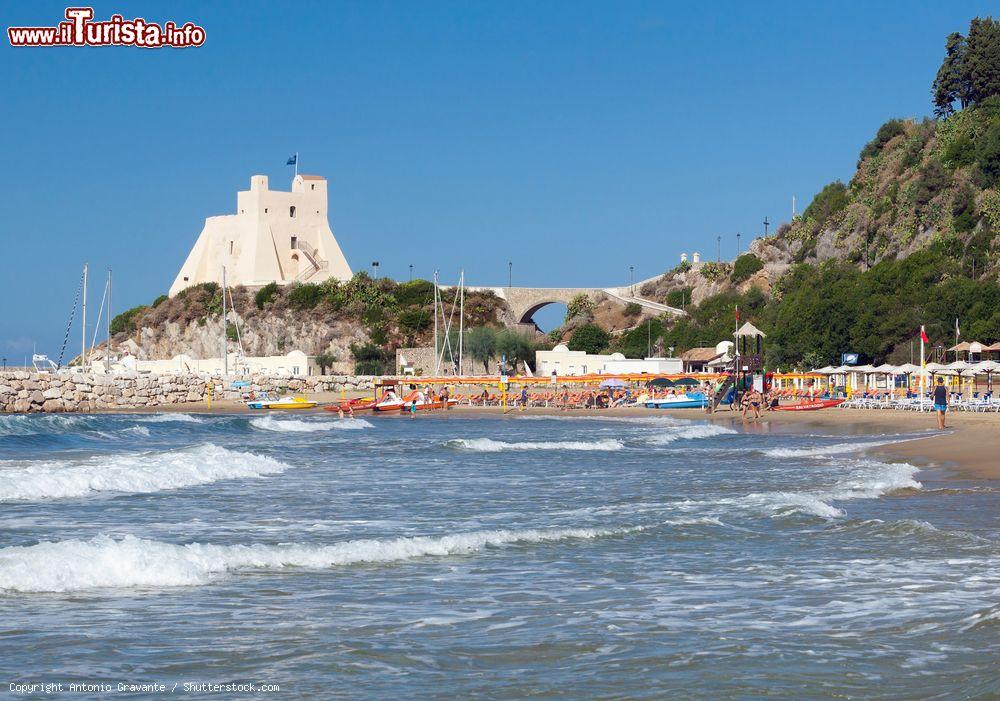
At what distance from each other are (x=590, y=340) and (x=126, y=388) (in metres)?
28.5

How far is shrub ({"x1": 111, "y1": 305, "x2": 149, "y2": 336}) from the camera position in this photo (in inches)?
3410

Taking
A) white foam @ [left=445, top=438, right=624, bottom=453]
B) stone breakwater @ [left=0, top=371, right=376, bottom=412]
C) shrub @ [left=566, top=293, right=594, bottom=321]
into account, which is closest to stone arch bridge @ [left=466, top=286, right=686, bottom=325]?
shrub @ [left=566, top=293, right=594, bottom=321]

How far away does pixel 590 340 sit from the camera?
73.2 meters

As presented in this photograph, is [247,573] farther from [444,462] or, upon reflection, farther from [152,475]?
[444,462]

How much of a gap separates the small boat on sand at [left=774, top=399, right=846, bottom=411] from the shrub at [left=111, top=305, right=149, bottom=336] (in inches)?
2291

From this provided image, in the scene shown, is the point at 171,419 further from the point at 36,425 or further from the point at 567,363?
the point at 567,363

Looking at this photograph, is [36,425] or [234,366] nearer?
[36,425]

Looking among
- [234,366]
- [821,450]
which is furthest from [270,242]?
[821,450]

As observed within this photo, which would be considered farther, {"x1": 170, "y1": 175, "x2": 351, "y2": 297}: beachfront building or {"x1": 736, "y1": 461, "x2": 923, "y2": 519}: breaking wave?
{"x1": 170, "y1": 175, "x2": 351, "y2": 297}: beachfront building

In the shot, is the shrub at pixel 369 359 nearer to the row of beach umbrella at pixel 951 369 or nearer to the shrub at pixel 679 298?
the shrub at pixel 679 298

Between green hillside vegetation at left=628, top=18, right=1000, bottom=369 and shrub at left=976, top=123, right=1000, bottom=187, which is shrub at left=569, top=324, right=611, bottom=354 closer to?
green hillside vegetation at left=628, top=18, right=1000, bottom=369

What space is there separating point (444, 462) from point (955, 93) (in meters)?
59.1

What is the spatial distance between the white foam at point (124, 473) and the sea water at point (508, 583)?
0.08 metres

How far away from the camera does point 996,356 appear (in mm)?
47938
